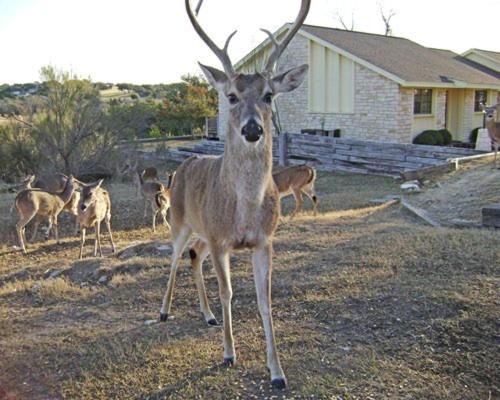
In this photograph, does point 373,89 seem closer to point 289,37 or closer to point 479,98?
point 479,98

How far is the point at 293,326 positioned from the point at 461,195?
752cm

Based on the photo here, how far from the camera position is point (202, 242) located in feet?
17.8

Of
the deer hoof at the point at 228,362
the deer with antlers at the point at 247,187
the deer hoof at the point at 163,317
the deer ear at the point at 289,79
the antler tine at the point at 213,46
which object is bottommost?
the deer hoof at the point at 163,317

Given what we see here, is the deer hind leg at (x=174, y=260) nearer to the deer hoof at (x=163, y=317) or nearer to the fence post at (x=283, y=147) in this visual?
the deer hoof at (x=163, y=317)

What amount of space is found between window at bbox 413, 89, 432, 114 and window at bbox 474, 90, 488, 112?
396 centimetres

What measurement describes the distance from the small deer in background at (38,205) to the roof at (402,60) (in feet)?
43.8

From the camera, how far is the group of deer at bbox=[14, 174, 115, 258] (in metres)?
9.91

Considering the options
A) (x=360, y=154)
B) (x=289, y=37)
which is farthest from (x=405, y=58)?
(x=289, y=37)

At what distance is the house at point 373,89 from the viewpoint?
21281mm

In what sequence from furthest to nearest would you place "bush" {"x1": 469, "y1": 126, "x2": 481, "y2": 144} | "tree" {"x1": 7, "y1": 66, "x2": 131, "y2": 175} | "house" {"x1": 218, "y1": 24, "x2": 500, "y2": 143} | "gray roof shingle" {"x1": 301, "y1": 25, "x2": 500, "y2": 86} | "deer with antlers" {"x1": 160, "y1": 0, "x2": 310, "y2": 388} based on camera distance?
"bush" {"x1": 469, "y1": 126, "x2": 481, "y2": 144}
"gray roof shingle" {"x1": 301, "y1": 25, "x2": 500, "y2": 86}
"house" {"x1": 218, "y1": 24, "x2": 500, "y2": 143}
"tree" {"x1": 7, "y1": 66, "x2": 131, "y2": 175}
"deer with antlers" {"x1": 160, "y1": 0, "x2": 310, "y2": 388}

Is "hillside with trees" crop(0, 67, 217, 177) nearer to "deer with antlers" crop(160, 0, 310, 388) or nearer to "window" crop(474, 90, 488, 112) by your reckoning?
"deer with antlers" crop(160, 0, 310, 388)

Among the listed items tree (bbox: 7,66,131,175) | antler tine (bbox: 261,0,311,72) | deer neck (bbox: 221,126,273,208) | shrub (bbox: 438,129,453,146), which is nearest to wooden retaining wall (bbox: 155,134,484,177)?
shrub (bbox: 438,129,453,146)

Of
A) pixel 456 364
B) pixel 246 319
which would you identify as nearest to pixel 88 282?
pixel 246 319

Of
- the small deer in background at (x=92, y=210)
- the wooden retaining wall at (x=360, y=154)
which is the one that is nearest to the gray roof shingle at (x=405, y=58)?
the wooden retaining wall at (x=360, y=154)
